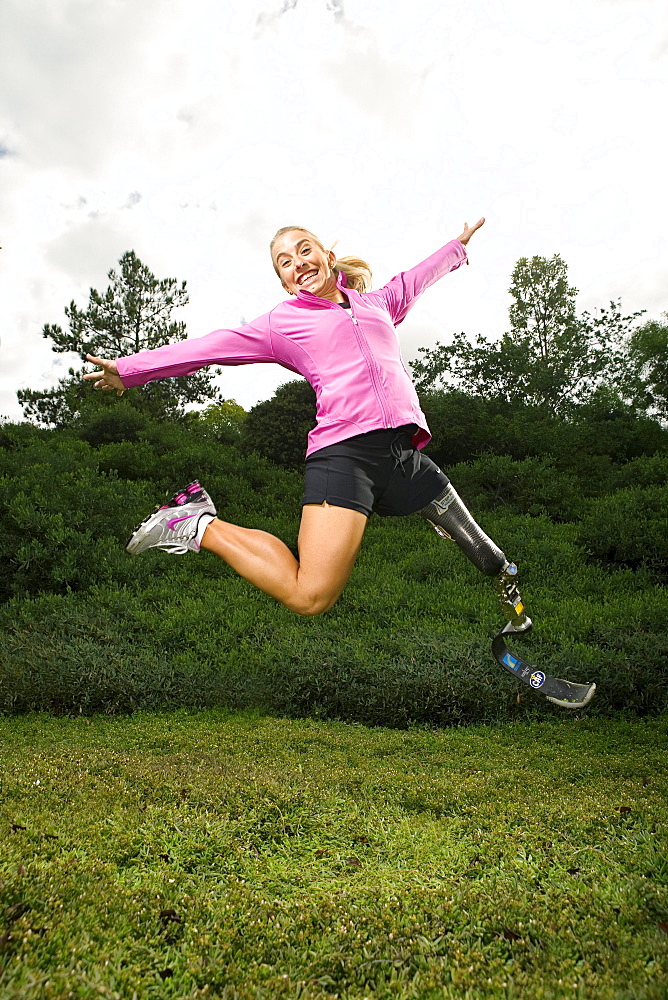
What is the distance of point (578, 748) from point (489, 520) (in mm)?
4310

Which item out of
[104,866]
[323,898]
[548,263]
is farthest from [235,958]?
[548,263]

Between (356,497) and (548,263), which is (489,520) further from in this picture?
(548,263)

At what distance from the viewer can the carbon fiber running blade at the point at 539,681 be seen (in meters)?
3.59

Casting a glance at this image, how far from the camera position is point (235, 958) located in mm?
2158

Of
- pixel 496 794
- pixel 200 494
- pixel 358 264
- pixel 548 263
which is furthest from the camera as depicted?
pixel 548 263

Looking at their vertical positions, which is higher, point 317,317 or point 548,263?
point 548,263

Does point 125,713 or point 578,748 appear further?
point 125,713

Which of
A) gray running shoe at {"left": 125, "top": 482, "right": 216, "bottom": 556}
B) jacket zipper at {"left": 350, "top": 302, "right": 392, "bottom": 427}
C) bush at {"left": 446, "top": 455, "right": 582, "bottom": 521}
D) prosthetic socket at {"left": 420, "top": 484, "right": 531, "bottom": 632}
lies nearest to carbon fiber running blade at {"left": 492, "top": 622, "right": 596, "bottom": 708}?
prosthetic socket at {"left": 420, "top": 484, "right": 531, "bottom": 632}

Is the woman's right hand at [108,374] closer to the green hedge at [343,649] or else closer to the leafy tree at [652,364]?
the green hedge at [343,649]

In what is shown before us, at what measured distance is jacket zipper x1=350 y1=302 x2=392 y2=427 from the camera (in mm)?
2746

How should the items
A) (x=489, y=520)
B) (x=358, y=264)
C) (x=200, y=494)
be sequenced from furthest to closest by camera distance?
(x=489, y=520) → (x=358, y=264) → (x=200, y=494)

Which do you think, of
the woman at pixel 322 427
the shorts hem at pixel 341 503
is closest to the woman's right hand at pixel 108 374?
the woman at pixel 322 427

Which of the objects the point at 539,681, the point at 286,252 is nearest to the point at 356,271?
the point at 286,252

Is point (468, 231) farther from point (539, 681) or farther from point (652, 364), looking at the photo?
point (652, 364)
